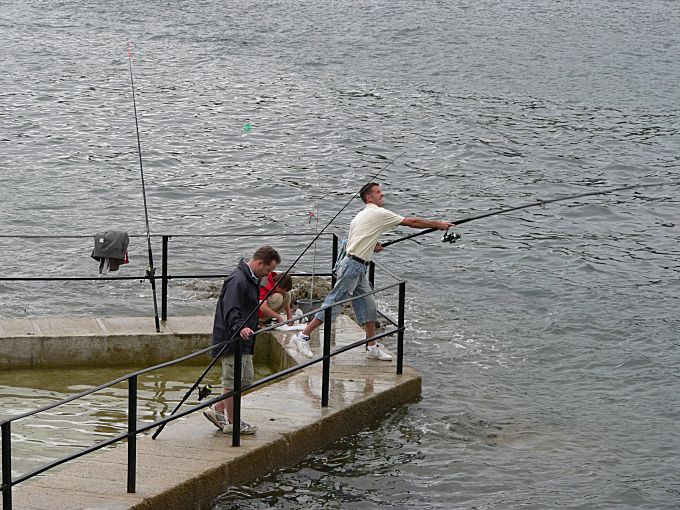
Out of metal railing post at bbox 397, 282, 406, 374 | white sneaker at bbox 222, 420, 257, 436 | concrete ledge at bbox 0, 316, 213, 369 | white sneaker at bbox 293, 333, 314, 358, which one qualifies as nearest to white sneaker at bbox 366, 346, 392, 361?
metal railing post at bbox 397, 282, 406, 374

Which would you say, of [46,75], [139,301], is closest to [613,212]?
[139,301]

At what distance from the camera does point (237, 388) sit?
8.38 metres

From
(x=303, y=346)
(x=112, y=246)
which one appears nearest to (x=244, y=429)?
(x=303, y=346)

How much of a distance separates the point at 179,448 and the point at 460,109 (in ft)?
62.6

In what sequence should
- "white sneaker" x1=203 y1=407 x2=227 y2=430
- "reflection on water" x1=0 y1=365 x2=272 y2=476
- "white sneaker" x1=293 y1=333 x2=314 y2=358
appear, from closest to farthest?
"white sneaker" x1=203 y1=407 x2=227 y2=430 < "reflection on water" x1=0 y1=365 x2=272 y2=476 < "white sneaker" x1=293 y1=333 x2=314 y2=358

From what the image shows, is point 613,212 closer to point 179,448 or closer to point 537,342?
point 537,342

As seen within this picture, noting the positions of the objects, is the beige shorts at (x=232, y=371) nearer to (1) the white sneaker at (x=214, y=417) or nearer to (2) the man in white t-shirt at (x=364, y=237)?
(1) the white sneaker at (x=214, y=417)

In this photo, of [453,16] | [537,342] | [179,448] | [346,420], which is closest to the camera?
[179,448]

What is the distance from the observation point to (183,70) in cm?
3009

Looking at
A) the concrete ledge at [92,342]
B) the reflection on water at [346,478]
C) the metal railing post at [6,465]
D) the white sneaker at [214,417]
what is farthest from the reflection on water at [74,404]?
the metal railing post at [6,465]

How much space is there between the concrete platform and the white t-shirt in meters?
1.15

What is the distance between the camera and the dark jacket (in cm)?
841

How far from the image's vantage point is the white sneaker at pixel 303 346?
10703mm

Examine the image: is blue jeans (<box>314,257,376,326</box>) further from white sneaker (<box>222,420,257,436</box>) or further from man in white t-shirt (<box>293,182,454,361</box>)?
white sneaker (<box>222,420,257,436</box>)
